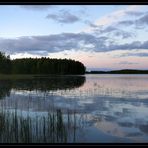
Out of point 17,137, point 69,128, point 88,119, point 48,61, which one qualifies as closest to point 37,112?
point 88,119

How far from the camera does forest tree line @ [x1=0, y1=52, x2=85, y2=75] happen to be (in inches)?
1839

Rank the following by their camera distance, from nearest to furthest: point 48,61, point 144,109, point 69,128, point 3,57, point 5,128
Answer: point 5,128 → point 69,128 → point 144,109 → point 48,61 → point 3,57

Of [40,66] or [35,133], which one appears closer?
[35,133]

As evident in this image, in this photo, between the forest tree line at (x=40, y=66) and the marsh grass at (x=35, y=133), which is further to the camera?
the forest tree line at (x=40, y=66)

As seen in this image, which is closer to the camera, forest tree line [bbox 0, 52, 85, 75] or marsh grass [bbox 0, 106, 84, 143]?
marsh grass [bbox 0, 106, 84, 143]

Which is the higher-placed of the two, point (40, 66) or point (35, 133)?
point (40, 66)

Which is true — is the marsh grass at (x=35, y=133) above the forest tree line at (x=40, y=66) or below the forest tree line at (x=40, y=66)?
below

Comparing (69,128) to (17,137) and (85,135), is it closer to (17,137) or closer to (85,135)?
(85,135)

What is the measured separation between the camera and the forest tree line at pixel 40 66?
46.7m

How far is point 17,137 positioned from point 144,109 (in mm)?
5878

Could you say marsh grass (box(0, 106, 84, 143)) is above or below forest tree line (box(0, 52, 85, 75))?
below

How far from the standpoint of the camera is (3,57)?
60.8m

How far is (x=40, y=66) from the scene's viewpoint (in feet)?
175
